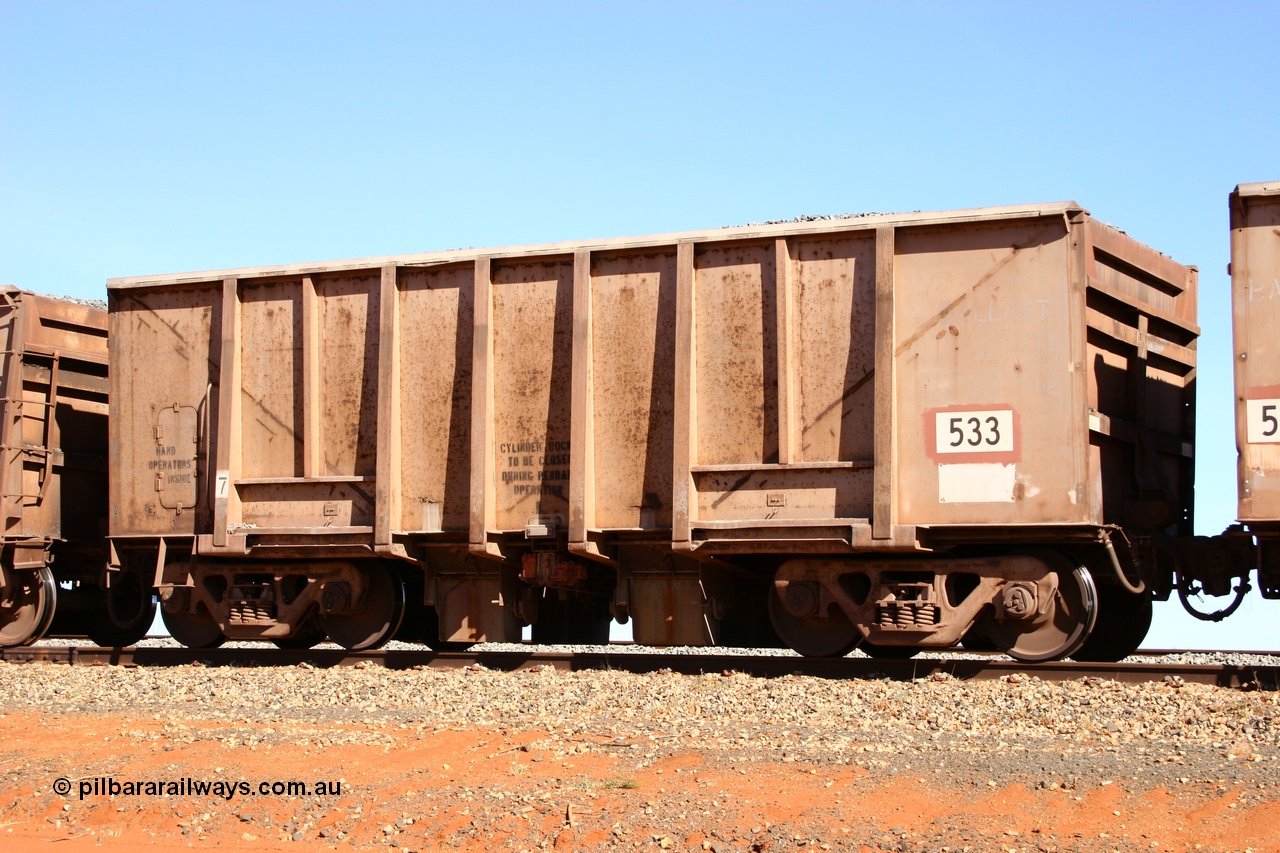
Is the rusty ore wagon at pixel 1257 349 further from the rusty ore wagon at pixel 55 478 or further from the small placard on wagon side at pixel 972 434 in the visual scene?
the rusty ore wagon at pixel 55 478

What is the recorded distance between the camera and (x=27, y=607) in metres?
13.1

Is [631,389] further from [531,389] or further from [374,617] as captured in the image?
[374,617]

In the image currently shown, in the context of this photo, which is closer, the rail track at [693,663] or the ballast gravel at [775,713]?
the ballast gravel at [775,713]

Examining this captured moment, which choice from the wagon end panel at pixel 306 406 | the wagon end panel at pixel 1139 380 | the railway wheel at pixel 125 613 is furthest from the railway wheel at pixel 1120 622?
the railway wheel at pixel 125 613

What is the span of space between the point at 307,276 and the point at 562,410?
2673 millimetres

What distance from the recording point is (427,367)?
37.6 feet

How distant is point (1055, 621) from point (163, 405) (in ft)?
26.4

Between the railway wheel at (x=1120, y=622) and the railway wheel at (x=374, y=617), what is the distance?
19.4 ft

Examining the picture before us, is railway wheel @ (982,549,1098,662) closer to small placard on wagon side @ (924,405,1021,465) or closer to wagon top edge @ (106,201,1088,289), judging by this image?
small placard on wagon side @ (924,405,1021,465)

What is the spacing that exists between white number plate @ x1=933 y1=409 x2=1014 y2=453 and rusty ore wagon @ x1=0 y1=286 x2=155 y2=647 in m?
7.82

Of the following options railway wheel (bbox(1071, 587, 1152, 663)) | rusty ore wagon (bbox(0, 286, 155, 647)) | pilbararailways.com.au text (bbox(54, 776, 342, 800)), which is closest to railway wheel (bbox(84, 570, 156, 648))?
rusty ore wagon (bbox(0, 286, 155, 647))

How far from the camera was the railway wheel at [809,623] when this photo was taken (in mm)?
10289

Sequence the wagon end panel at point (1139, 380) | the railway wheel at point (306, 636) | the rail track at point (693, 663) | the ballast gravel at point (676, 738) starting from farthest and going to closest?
the railway wheel at point (306, 636)
the wagon end panel at point (1139, 380)
the rail track at point (693, 663)
the ballast gravel at point (676, 738)

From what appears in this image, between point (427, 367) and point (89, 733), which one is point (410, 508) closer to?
point (427, 367)
